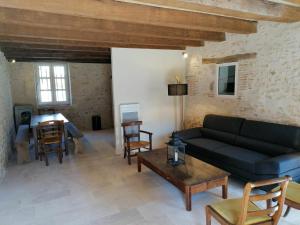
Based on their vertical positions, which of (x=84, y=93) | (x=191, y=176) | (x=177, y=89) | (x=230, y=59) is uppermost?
(x=230, y=59)

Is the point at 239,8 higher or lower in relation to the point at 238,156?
higher

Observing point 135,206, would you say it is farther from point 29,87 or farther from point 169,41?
point 29,87

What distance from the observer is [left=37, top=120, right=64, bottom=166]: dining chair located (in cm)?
452

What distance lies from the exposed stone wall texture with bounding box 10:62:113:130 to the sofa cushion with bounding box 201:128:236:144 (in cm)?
482

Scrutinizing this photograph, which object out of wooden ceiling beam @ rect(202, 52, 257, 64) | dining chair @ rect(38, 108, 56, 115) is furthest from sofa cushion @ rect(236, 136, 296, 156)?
dining chair @ rect(38, 108, 56, 115)

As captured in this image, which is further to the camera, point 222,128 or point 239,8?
point 222,128

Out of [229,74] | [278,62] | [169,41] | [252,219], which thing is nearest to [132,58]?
[169,41]

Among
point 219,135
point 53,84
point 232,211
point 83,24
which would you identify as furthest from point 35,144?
point 232,211

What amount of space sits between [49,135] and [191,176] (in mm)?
3265

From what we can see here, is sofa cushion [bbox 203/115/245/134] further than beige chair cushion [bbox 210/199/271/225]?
Yes

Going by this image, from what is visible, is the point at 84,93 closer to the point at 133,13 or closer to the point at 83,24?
the point at 83,24

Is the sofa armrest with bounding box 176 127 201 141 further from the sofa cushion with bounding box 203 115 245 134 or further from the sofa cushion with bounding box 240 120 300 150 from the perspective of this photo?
the sofa cushion with bounding box 240 120 300 150

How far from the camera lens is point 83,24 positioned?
10.5 feet

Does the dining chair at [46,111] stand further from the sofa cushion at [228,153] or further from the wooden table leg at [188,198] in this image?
the wooden table leg at [188,198]
